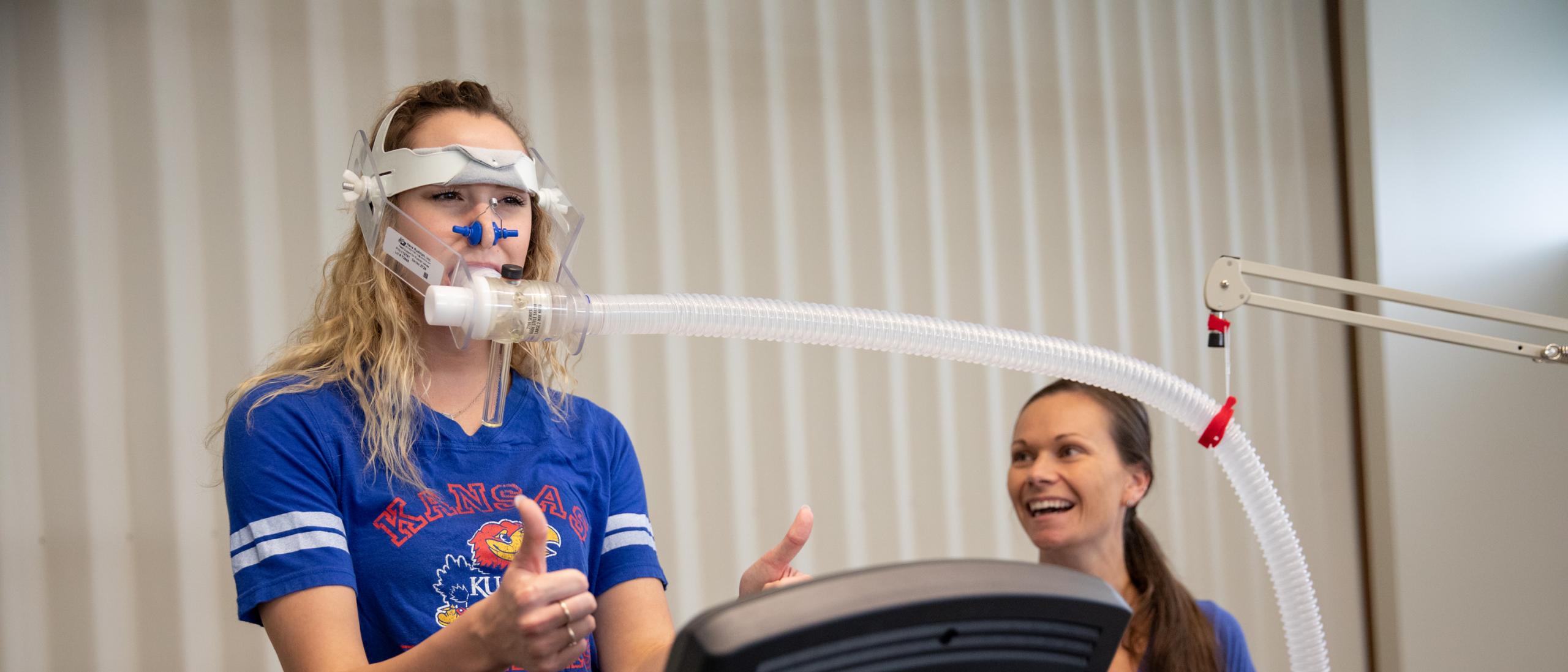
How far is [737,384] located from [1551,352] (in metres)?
1.65

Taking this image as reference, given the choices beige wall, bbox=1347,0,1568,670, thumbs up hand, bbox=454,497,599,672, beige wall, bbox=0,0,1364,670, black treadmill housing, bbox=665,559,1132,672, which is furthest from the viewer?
beige wall, bbox=1347,0,1568,670

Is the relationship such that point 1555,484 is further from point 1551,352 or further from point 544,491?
point 544,491

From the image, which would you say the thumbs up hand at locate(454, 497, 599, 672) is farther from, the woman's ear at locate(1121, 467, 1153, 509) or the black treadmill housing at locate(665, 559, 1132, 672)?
the woman's ear at locate(1121, 467, 1153, 509)

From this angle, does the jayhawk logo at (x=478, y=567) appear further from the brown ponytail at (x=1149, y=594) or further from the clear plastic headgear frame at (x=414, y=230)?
the brown ponytail at (x=1149, y=594)

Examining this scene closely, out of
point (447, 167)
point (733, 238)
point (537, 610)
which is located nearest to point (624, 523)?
point (447, 167)

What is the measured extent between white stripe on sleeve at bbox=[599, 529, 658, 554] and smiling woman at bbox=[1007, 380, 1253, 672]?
88cm

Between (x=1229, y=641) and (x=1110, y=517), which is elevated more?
(x=1110, y=517)

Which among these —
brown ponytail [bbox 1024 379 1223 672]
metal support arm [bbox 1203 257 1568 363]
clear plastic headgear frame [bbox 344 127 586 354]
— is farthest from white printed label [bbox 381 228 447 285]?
brown ponytail [bbox 1024 379 1223 672]

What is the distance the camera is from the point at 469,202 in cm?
147

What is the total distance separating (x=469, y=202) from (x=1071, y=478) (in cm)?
123

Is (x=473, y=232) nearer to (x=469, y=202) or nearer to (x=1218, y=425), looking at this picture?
(x=469, y=202)

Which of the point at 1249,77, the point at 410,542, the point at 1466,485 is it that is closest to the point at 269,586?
the point at 410,542

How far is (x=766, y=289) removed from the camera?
2875mm

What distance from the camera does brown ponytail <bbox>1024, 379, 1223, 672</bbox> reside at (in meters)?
2.04
